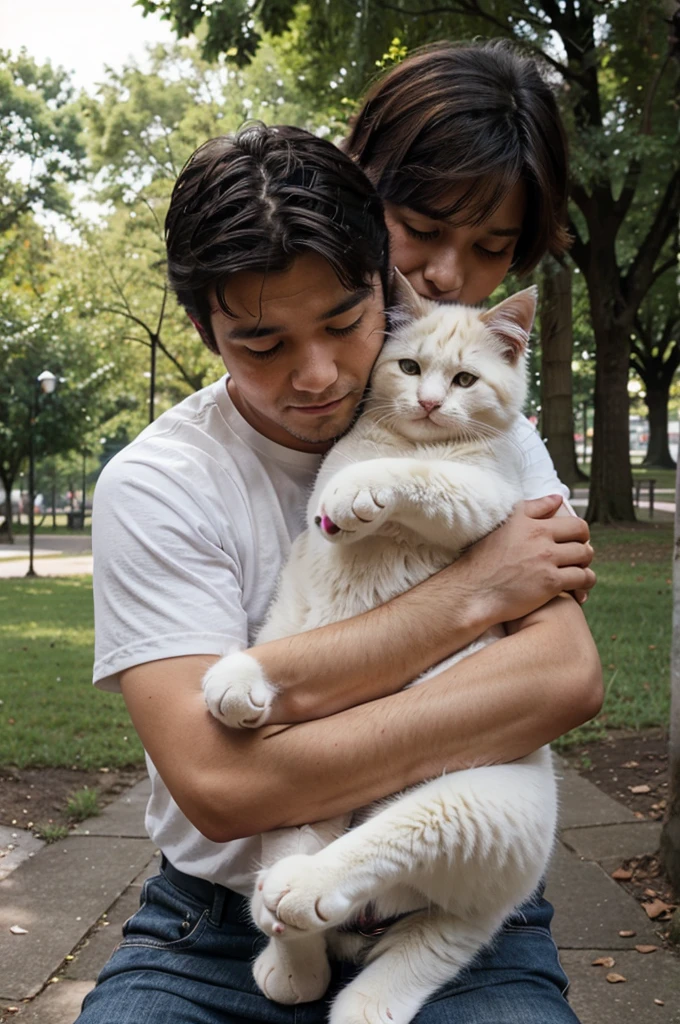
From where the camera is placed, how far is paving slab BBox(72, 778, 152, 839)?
160 inches

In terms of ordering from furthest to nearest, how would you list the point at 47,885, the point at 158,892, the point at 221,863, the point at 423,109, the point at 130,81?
1. the point at 130,81
2. the point at 47,885
3. the point at 423,109
4. the point at 158,892
5. the point at 221,863

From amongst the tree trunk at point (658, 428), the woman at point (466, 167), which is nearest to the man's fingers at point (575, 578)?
the woman at point (466, 167)

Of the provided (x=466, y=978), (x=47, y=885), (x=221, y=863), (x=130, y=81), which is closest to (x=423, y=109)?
(x=221, y=863)

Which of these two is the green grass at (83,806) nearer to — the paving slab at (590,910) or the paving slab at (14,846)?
the paving slab at (14,846)

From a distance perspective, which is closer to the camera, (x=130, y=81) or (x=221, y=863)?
(x=221, y=863)

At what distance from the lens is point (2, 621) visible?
9.57m

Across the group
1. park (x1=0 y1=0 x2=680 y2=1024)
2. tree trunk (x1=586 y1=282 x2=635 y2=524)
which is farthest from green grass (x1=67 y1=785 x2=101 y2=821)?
tree trunk (x1=586 y1=282 x2=635 y2=524)

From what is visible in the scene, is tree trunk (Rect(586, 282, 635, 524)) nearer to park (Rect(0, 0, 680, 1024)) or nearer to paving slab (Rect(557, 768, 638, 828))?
park (Rect(0, 0, 680, 1024))

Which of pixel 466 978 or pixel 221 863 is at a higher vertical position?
pixel 221 863

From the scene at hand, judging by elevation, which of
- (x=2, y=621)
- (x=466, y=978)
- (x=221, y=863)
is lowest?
(x=2, y=621)

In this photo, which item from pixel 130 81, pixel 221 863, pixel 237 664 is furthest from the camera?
pixel 130 81

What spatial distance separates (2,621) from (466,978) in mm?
8642

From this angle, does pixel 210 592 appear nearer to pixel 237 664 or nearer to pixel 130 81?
pixel 237 664

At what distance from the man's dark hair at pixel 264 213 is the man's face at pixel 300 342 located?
0.10ft
